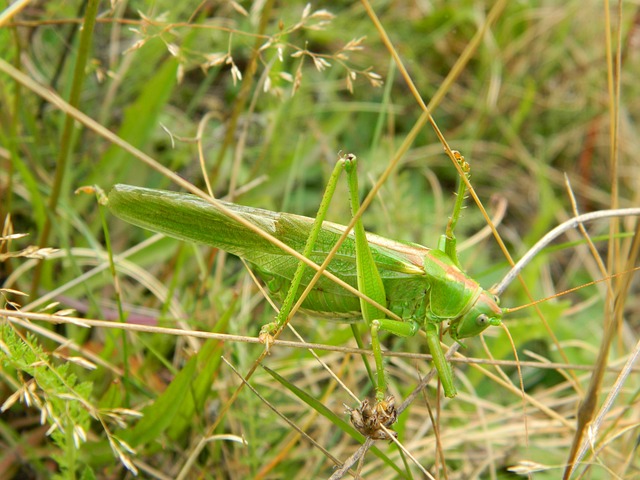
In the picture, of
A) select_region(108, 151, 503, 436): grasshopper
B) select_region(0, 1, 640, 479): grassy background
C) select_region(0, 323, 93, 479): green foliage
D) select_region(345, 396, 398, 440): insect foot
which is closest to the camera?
select_region(0, 323, 93, 479): green foliage

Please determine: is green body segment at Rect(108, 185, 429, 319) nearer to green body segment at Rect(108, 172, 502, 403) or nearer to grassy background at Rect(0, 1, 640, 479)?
green body segment at Rect(108, 172, 502, 403)

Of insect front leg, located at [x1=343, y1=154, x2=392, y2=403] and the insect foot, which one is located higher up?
insect front leg, located at [x1=343, y1=154, x2=392, y2=403]

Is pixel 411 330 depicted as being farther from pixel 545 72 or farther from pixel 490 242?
pixel 545 72

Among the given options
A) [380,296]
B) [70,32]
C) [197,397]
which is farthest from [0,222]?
[380,296]

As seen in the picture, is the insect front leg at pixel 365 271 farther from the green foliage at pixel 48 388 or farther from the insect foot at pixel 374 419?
the green foliage at pixel 48 388

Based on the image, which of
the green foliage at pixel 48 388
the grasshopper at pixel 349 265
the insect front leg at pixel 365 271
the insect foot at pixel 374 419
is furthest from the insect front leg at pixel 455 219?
the green foliage at pixel 48 388

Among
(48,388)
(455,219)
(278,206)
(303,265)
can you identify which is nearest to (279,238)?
(303,265)

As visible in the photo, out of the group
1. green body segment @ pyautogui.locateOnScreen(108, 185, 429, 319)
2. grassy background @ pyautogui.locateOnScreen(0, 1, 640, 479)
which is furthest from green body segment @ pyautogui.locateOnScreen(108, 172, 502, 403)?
grassy background @ pyautogui.locateOnScreen(0, 1, 640, 479)

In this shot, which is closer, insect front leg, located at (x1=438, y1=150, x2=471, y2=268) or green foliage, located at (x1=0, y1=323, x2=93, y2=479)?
green foliage, located at (x1=0, y1=323, x2=93, y2=479)

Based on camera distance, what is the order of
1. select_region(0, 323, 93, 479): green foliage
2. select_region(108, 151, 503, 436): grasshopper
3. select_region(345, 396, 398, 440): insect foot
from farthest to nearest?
1. select_region(108, 151, 503, 436): grasshopper
2. select_region(345, 396, 398, 440): insect foot
3. select_region(0, 323, 93, 479): green foliage
